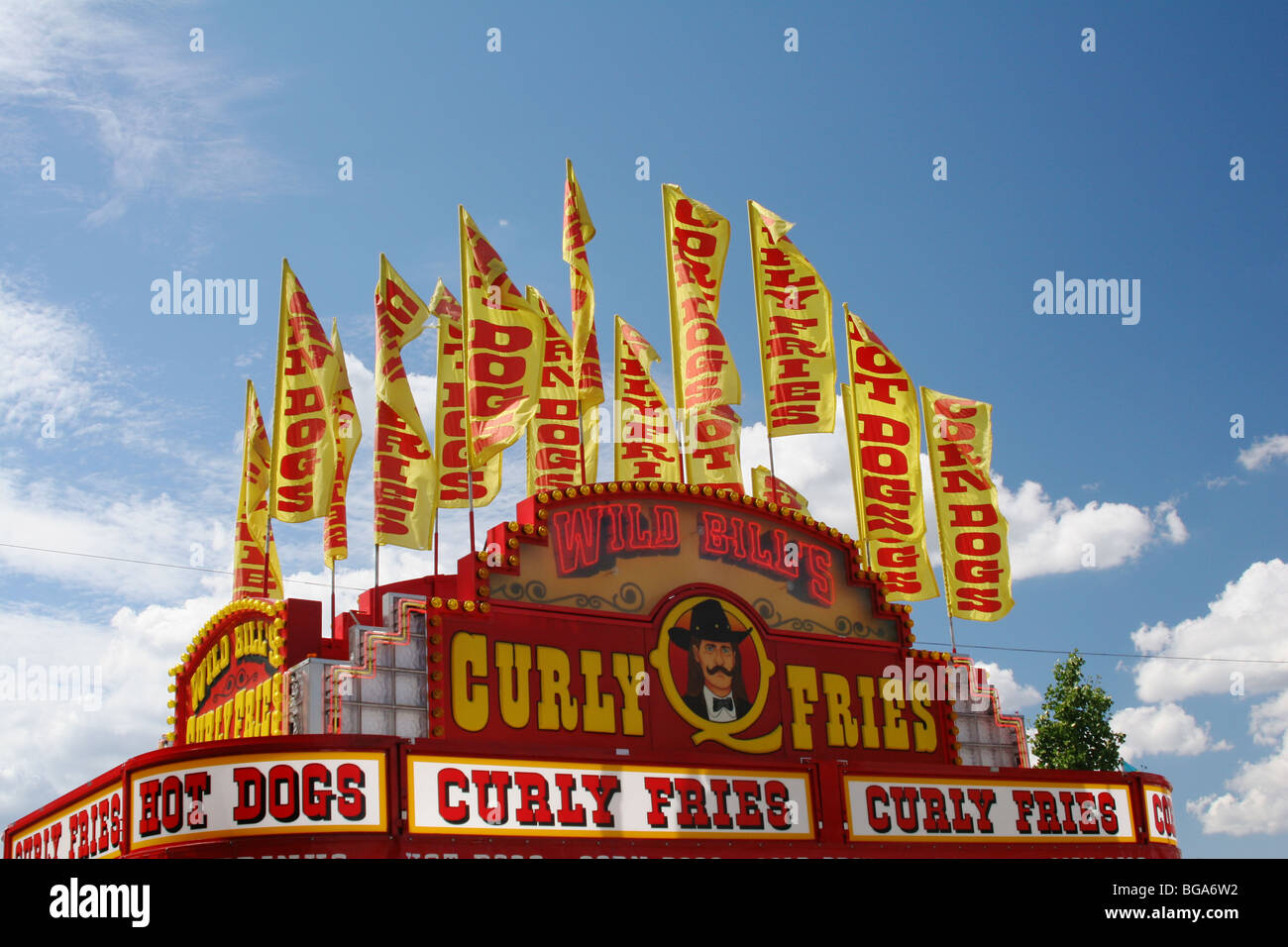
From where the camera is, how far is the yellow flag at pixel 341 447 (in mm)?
24266

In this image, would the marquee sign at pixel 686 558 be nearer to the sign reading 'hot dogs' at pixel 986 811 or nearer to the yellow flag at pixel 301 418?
the sign reading 'hot dogs' at pixel 986 811

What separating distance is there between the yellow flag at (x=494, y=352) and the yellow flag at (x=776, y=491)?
550 cm

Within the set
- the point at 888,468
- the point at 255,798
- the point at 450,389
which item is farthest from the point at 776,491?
the point at 255,798

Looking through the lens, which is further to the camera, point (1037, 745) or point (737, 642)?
point (1037, 745)

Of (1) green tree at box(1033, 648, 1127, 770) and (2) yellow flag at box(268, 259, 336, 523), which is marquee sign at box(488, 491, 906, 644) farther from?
(1) green tree at box(1033, 648, 1127, 770)

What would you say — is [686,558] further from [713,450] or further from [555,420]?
[713,450]

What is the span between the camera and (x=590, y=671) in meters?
20.2

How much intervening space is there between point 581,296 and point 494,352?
3.93 m

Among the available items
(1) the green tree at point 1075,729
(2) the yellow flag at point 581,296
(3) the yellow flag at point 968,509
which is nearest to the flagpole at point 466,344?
(2) the yellow flag at point 581,296

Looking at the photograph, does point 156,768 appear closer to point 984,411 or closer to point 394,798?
point 394,798

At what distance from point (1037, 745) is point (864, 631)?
26709 millimetres

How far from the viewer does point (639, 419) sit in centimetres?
3175
